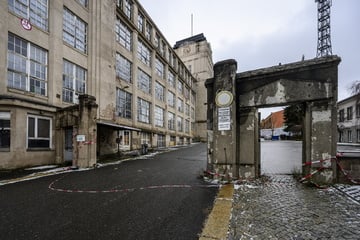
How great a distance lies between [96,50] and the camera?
16.7 metres

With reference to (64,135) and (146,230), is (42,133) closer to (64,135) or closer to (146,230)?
(64,135)

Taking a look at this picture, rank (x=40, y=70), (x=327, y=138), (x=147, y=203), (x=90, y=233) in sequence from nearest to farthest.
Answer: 1. (x=90, y=233)
2. (x=147, y=203)
3. (x=327, y=138)
4. (x=40, y=70)

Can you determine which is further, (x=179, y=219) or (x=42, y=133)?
(x=42, y=133)

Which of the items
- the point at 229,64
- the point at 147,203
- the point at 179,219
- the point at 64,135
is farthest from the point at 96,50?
the point at 179,219

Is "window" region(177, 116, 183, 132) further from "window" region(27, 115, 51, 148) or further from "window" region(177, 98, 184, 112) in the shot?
"window" region(27, 115, 51, 148)

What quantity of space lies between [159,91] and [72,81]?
15.5 metres

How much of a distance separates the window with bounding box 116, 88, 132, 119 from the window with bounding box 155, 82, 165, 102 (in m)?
7.04

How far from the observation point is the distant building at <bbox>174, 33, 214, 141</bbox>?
47938 mm

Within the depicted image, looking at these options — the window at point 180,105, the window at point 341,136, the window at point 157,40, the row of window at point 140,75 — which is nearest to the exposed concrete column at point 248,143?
the row of window at point 140,75

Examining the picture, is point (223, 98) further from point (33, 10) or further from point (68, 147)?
point (33, 10)

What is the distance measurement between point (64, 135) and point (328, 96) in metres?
13.5

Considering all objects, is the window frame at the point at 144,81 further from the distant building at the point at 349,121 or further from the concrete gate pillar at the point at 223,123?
the distant building at the point at 349,121

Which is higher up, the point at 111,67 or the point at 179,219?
the point at 111,67

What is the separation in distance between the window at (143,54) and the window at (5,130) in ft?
51.0
